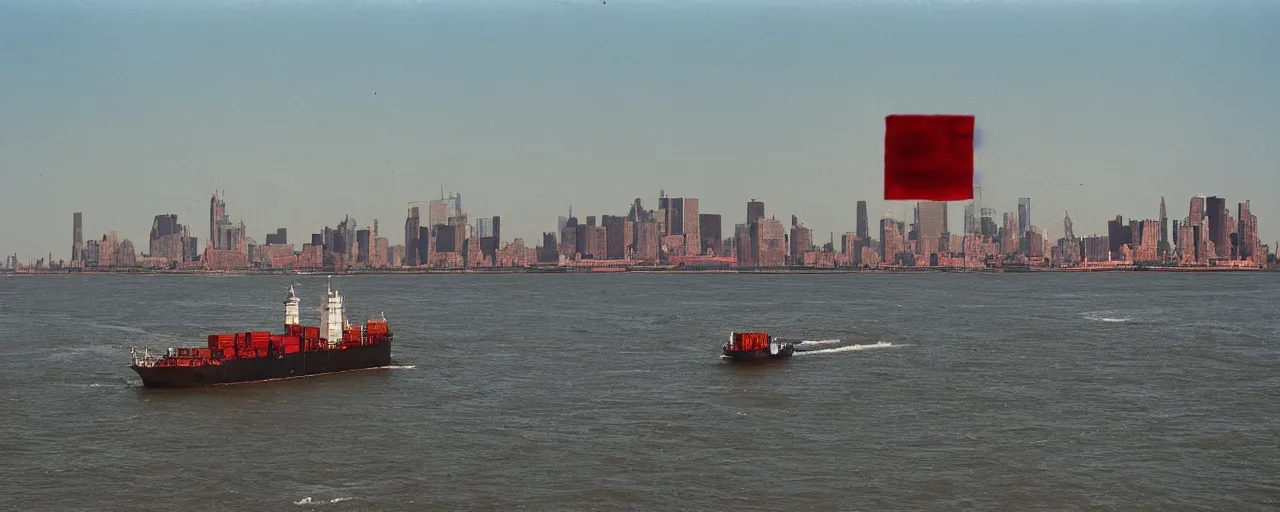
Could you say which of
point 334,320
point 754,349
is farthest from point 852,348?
point 334,320

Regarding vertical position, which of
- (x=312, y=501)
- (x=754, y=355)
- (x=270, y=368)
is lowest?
(x=312, y=501)

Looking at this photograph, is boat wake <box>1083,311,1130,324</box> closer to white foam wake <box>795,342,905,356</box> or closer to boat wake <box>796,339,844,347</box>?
boat wake <box>796,339,844,347</box>

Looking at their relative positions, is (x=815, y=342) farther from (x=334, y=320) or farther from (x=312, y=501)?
(x=312, y=501)

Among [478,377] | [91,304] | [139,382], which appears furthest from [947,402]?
[91,304]

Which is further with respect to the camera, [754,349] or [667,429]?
[754,349]

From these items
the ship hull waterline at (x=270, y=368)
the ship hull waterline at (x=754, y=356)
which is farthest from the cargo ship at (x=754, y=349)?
the ship hull waterline at (x=270, y=368)

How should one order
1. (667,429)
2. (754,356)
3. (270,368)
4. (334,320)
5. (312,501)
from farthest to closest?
(754,356) → (334,320) → (270,368) → (667,429) → (312,501)

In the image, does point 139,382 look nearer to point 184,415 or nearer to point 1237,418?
point 184,415
